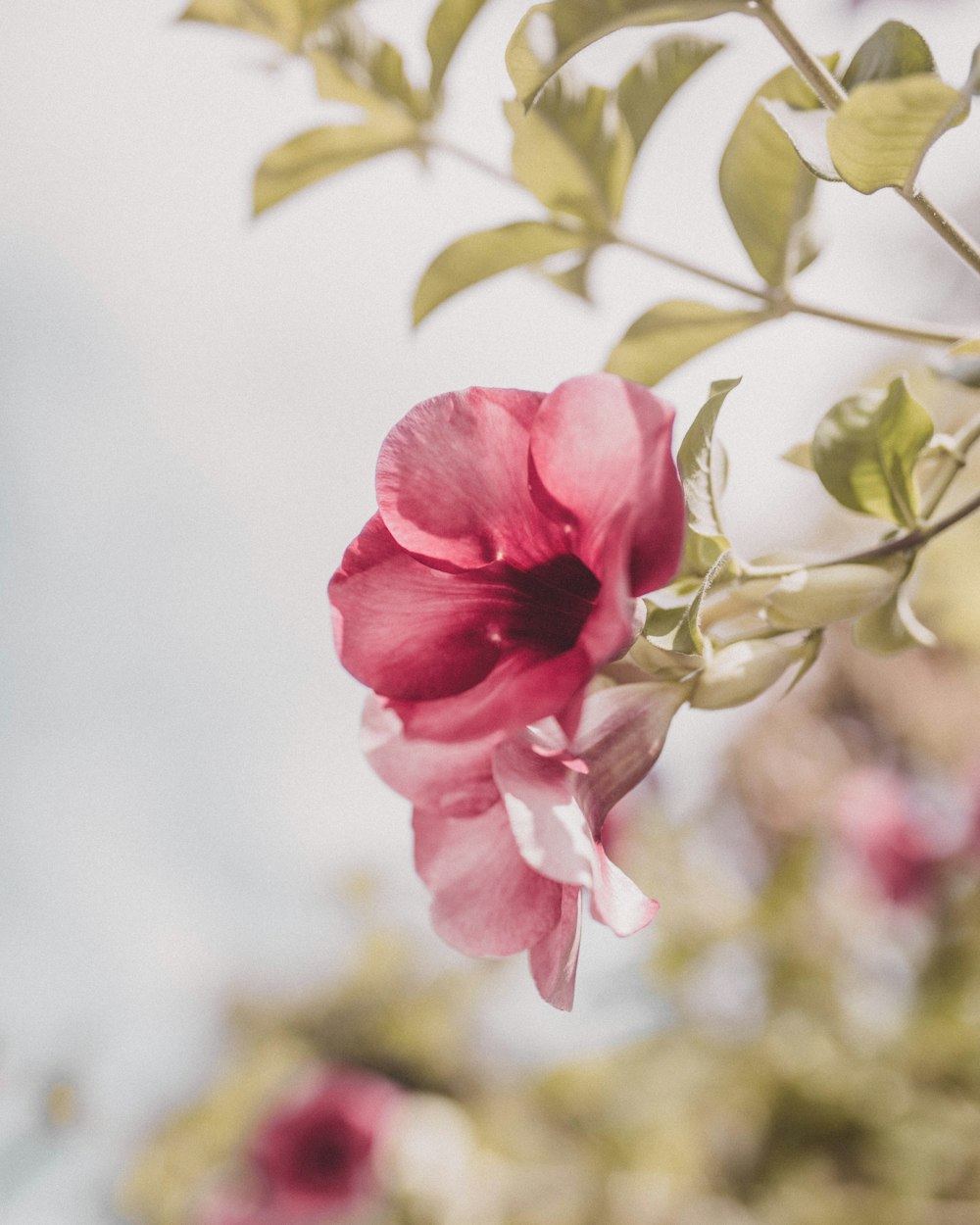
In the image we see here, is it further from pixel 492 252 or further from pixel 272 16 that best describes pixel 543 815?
pixel 272 16

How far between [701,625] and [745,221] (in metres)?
0.18

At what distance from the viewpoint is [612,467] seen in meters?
0.22

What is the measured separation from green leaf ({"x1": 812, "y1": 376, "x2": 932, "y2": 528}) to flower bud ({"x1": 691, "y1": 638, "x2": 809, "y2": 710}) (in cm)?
6

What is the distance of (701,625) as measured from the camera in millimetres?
280

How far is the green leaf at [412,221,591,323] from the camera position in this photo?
16.2 inches

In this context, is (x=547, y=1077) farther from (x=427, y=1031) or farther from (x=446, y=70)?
(x=446, y=70)

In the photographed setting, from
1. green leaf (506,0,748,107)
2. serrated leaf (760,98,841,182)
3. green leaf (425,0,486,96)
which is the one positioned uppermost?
green leaf (425,0,486,96)

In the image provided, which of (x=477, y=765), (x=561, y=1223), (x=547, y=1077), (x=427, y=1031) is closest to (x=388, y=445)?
(x=477, y=765)

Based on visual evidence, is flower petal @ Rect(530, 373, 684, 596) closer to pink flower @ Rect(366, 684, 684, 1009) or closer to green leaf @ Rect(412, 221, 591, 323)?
pink flower @ Rect(366, 684, 684, 1009)

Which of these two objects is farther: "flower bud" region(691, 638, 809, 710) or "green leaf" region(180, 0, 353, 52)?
"green leaf" region(180, 0, 353, 52)

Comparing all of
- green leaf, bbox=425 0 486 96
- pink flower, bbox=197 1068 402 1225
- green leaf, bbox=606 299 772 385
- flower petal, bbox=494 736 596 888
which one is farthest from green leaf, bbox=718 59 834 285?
pink flower, bbox=197 1068 402 1225

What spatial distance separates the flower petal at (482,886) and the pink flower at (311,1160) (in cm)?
108

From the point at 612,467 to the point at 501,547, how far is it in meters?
0.05

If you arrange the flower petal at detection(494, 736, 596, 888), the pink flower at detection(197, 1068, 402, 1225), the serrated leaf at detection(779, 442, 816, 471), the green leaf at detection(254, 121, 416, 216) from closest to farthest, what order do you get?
the flower petal at detection(494, 736, 596, 888) → the serrated leaf at detection(779, 442, 816, 471) → the green leaf at detection(254, 121, 416, 216) → the pink flower at detection(197, 1068, 402, 1225)
